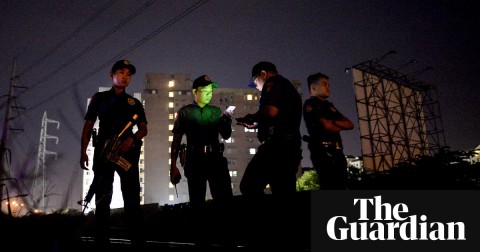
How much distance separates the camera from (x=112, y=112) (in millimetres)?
5340

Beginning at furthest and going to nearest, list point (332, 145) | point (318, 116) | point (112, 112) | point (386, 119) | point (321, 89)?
point (386, 119)
point (112, 112)
point (321, 89)
point (318, 116)
point (332, 145)

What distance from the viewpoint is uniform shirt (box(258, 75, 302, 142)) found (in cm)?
443

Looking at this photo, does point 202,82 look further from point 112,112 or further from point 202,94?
point 112,112

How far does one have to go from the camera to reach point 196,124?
225 inches

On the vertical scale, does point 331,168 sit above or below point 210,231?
above

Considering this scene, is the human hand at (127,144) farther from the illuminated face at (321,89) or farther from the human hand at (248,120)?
the illuminated face at (321,89)

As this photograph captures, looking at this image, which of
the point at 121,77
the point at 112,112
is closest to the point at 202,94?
the point at 121,77

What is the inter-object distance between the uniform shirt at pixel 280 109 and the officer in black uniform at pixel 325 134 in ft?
1.78

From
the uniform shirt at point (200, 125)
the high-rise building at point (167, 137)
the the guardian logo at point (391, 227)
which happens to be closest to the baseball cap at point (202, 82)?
the uniform shirt at point (200, 125)

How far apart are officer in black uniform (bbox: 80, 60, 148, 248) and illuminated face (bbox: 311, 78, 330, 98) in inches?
96.3

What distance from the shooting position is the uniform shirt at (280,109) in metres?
4.43

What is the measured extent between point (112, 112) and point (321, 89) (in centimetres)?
287

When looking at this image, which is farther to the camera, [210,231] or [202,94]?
[202,94]

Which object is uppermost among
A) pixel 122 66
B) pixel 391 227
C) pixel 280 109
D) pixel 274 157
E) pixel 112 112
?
pixel 122 66
